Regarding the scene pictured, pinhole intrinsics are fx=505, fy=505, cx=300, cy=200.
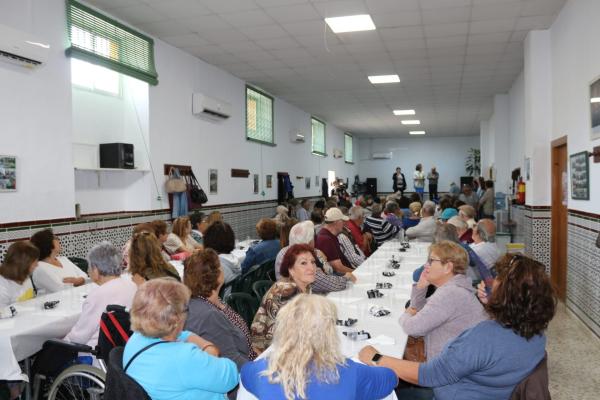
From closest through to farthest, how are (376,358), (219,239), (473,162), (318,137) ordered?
(376,358) → (219,239) → (318,137) → (473,162)

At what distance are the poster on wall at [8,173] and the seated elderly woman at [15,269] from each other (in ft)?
4.52

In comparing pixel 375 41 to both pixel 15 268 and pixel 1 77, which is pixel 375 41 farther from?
pixel 15 268

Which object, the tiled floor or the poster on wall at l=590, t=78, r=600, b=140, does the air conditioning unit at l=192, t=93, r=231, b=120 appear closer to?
the poster on wall at l=590, t=78, r=600, b=140

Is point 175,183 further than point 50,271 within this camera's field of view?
Yes

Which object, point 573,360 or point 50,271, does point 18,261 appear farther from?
point 573,360

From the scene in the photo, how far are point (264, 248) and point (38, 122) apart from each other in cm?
262

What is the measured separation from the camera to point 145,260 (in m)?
3.49

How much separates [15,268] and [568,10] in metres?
6.04

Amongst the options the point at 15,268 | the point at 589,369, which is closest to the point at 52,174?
the point at 15,268

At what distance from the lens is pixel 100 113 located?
6543 millimetres

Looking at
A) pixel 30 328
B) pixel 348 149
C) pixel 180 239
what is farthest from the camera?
pixel 348 149

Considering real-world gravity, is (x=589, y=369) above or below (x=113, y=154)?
below

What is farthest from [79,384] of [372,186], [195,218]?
[372,186]

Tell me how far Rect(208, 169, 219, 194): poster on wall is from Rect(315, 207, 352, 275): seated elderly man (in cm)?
363
